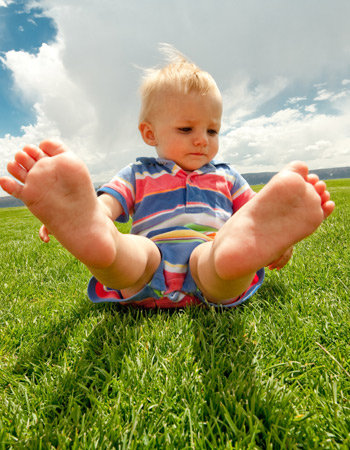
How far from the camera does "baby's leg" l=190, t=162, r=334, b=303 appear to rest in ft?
3.48

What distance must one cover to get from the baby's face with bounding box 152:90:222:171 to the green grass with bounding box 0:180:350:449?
0.96 meters

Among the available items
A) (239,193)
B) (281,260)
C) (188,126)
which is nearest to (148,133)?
(188,126)

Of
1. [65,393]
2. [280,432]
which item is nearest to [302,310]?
[280,432]

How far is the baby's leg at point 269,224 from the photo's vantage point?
41.7 inches

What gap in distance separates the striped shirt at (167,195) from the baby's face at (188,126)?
0.08 m

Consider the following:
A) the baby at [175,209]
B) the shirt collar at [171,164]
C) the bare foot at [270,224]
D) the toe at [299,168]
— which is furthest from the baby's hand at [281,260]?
the shirt collar at [171,164]

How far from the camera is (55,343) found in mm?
1273

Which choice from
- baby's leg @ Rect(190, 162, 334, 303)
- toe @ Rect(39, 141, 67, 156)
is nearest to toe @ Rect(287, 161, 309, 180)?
baby's leg @ Rect(190, 162, 334, 303)

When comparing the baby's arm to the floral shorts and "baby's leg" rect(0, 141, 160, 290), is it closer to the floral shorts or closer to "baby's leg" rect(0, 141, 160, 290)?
the floral shorts

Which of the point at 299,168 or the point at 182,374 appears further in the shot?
the point at 299,168

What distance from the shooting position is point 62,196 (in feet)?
3.66

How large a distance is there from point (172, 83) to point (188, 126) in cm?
30

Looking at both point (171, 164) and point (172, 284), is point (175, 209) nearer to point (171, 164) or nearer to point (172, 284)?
point (171, 164)

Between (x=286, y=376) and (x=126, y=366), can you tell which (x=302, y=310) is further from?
(x=126, y=366)
